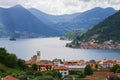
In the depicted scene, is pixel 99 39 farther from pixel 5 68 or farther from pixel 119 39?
pixel 5 68

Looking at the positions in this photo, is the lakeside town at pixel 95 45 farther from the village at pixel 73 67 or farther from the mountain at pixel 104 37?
the village at pixel 73 67

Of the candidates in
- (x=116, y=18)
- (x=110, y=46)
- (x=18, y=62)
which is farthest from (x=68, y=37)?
(x=18, y=62)

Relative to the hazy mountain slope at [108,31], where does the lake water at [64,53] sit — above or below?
below

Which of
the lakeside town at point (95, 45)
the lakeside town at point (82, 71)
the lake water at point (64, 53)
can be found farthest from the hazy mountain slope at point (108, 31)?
the lakeside town at point (82, 71)

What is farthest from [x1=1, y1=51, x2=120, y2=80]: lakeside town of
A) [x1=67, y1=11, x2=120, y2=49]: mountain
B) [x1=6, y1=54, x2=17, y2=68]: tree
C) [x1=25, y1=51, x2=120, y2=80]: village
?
[x1=67, y1=11, x2=120, y2=49]: mountain

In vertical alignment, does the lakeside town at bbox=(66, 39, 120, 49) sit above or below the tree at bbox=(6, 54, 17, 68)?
above

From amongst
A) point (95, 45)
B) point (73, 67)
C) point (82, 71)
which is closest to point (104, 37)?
point (95, 45)

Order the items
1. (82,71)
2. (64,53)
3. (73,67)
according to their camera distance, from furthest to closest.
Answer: (64,53)
(73,67)
(82,71)

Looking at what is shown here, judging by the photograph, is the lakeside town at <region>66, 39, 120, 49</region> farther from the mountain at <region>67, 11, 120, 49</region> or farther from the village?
the village

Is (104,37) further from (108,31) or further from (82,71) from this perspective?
(82,71)

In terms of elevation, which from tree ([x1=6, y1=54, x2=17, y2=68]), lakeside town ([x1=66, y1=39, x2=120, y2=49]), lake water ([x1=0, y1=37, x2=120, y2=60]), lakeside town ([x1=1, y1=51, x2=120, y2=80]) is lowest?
lakeside town ([x1=1, y1=51, x2=120, y2=80])
